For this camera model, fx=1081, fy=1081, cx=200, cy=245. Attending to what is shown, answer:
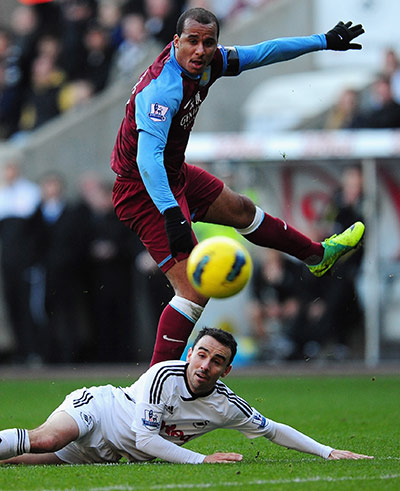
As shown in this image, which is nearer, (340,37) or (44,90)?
(340,37)

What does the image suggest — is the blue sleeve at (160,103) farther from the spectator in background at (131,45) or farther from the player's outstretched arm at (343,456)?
the spectator in background at (131,45)

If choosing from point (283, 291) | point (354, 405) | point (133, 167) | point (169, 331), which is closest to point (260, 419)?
point (169, 331)

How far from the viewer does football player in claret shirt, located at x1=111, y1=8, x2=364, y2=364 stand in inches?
272

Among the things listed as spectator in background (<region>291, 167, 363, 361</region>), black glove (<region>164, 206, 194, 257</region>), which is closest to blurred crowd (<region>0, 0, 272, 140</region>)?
spectator in background (<region>291, 167, 363, 361</region>)

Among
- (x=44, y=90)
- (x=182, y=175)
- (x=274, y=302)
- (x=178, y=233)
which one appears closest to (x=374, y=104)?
(x=274, y=302)

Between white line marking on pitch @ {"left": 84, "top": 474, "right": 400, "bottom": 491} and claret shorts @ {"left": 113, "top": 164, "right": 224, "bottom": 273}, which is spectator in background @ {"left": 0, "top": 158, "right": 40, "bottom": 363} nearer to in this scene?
claret shorts @ {"left": 113, "top": 164, "right": 224, "bottom": 273}

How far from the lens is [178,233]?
261 inches

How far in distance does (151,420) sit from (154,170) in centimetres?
156

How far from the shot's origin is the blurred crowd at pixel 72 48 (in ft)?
55.1

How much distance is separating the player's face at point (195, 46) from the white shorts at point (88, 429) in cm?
217

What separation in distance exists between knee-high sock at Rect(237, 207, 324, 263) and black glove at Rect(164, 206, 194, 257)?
1.45 metres

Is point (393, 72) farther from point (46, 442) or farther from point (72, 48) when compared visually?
point (46, 442)

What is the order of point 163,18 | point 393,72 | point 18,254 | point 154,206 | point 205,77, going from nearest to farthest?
point 205,77
point 154,206
point 393,72
point 18,254
point 163,18

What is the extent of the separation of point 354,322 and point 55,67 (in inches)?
257
